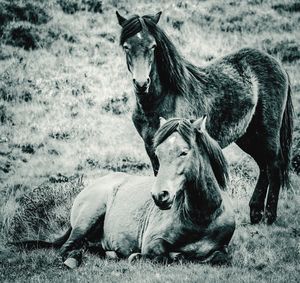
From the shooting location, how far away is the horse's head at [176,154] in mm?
4641

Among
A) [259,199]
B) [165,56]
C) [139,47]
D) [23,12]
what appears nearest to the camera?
[139,47]

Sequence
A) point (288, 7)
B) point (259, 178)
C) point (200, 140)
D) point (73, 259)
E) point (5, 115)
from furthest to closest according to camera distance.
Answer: point (288, 7), point (5, 115), point (259, 178), point (73, 259), point (200, 140)

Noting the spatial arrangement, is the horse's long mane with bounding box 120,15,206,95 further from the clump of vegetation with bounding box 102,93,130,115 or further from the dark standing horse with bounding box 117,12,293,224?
the clump of vegetation with bounding box 102,93,130,115

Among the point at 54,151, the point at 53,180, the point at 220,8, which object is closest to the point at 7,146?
the point at 54,151

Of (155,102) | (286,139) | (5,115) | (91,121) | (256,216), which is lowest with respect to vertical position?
(91,121)

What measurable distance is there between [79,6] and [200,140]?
14581mm

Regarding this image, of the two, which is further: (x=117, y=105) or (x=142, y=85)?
(x=117, y=105)

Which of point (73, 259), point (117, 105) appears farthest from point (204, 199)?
point (117, 105)

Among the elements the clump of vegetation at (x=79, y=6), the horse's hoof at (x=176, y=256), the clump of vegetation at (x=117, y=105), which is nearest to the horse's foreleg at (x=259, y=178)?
the horse's hoof at (x=176, y=256)

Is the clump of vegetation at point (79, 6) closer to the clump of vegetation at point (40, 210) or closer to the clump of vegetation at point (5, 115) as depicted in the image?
the clump of vegetation at point (5, 115)

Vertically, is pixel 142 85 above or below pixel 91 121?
above

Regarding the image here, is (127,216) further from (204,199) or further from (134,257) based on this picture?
(204,199)

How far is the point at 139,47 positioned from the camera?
5.85 m

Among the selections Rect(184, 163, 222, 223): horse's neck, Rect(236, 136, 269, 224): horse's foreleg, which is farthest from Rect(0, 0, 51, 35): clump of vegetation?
Rect(184, 163, 222, 223): horse's neck
